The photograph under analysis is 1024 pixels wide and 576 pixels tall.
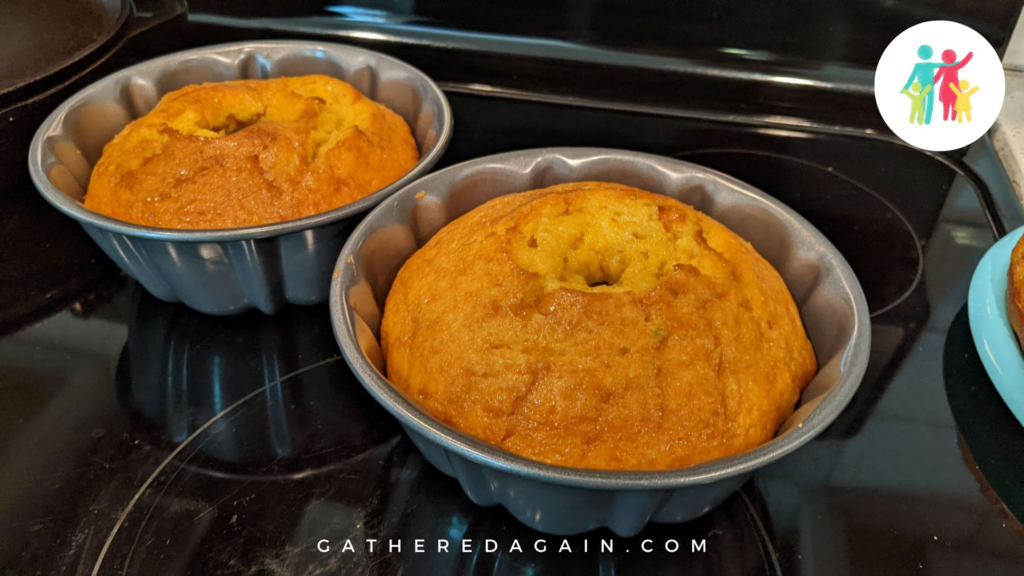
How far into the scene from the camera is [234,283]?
3.66 ft

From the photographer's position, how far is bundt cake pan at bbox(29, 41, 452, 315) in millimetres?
1033

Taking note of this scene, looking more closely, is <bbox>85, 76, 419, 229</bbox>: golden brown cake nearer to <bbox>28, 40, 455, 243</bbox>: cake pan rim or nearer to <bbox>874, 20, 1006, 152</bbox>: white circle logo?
<bbox>28, 40, 455, 243</bbox>: cake pan rim

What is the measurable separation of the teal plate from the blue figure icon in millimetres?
542

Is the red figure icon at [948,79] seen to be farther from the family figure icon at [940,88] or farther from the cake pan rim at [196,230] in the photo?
the cake pan rim at [196,230]

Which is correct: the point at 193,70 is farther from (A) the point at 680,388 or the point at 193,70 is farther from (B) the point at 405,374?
(A) the point at 680,388

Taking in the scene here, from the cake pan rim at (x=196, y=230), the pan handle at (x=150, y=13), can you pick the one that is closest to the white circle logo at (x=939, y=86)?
the cake pan rim at (x=196, y=230)

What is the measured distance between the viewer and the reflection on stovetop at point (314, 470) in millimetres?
885

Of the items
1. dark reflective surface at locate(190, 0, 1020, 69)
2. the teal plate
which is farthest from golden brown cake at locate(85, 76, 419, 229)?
the teal plate

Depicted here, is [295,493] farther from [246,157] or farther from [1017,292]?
[1017,292]

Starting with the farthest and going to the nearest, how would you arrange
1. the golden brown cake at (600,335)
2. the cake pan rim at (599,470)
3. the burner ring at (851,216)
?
the burner ring at (851,216) → the golden brown cake at (600,335) → the cake pan rim at (599,470)

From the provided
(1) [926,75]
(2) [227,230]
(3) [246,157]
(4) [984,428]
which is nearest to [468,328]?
(2) [227,230]

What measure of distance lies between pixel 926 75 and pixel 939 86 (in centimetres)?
4

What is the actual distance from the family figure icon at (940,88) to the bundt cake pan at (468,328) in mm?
705

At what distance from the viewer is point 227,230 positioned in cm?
99
